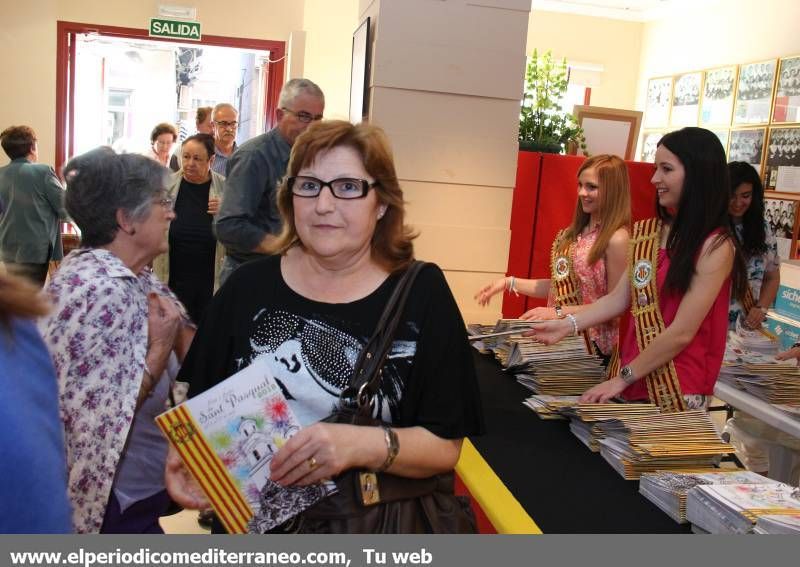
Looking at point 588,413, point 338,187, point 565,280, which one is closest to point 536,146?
point 565,280

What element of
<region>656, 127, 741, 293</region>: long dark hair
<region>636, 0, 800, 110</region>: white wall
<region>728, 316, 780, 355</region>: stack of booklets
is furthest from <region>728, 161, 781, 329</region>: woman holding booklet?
<region>636, 0, 800, 110</region>: white wall

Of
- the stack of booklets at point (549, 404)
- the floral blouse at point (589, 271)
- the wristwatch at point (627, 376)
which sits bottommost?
the stack of booklets at point (549, 404)

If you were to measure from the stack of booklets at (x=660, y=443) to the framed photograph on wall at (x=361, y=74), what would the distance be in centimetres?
224

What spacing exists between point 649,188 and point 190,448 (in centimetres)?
383

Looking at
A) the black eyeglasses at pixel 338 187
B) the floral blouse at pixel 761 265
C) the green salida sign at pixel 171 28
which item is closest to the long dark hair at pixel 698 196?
the black eyeglasses at pixel 338 187

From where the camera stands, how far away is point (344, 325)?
1.39m

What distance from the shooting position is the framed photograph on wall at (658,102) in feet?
30.0

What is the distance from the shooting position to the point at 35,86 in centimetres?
740

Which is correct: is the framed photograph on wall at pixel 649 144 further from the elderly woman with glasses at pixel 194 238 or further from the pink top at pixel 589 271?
the elderly woman with glasses at pixel 194 238

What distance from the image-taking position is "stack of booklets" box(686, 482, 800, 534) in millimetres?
1469

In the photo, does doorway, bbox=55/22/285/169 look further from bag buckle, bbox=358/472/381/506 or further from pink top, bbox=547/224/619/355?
bag buckle, bbox=358/472/381/506

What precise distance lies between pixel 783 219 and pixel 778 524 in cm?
650

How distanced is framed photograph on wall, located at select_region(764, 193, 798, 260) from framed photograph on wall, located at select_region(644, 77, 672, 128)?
7.33 feet
